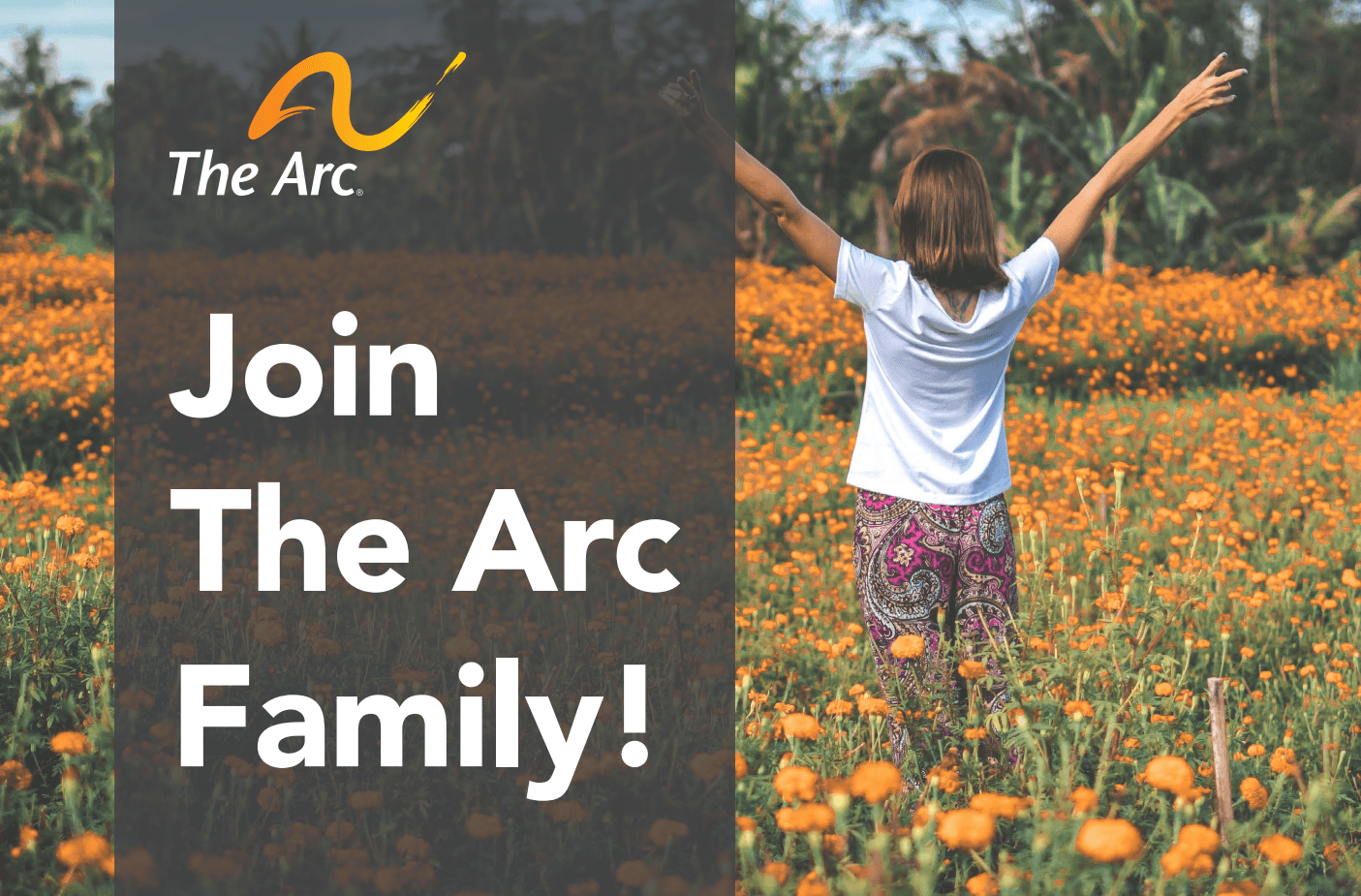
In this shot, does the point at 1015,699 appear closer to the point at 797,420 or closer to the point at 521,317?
the point at 797,420

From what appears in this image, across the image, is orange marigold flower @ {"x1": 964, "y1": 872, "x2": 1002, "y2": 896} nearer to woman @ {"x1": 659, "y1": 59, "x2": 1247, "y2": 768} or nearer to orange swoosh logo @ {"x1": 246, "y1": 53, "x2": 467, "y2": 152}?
woman @ {"x1": 659, "y1": 59, "x2": 1247, "y2": 768}

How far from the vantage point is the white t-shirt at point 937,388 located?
7.95ft

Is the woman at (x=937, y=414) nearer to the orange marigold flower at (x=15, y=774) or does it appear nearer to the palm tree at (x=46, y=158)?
the orange marigold flower at (x=15, y=774)

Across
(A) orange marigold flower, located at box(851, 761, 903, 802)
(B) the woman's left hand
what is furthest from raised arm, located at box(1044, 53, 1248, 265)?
(A) orange marigold flower, located at box(851, 761, 903, 802)

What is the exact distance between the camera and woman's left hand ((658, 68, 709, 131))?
7.60ft

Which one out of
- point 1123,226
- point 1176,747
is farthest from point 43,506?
point 1123,226

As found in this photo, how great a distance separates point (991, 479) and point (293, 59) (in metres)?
20.8

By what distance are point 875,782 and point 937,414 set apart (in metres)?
1.08

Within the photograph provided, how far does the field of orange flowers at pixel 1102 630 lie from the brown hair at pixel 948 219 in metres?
0.69

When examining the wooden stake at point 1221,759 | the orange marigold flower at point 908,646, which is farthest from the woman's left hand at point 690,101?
the wooden stake at point 1221,759

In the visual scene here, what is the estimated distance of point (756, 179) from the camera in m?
2.27

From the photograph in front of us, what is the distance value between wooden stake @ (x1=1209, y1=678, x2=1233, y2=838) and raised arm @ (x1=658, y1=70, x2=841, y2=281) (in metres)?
1.08

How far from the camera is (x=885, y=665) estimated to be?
249 centimetres
